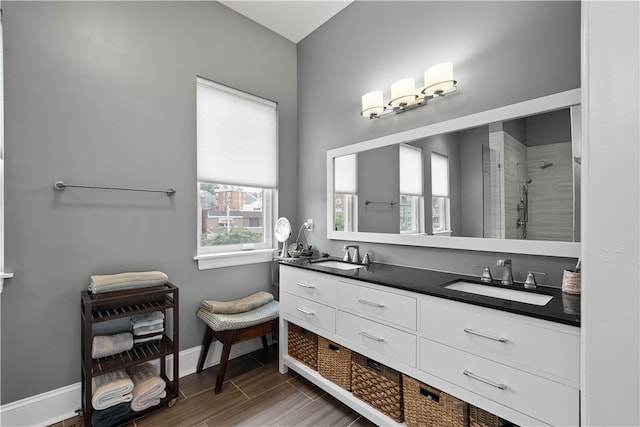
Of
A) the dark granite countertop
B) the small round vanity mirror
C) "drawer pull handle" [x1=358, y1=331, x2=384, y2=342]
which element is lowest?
"drawer pull handle" [x1=358, y1=331, x2=384, y2=342]

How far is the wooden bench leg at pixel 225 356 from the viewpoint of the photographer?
6.68 ft

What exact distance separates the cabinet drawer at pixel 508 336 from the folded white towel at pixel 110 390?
1.72 meters

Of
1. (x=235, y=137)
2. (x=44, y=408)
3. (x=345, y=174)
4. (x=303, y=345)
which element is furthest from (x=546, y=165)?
(x=44, y=408)

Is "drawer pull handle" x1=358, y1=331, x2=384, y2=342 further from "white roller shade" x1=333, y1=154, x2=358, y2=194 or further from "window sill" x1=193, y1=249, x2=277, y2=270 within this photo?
"window sill" x1=193, y1=249, x2=277, y2=270

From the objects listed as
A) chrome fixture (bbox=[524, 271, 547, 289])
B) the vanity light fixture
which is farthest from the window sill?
chrome fixture (bbox=[524, 271, 547, 289])

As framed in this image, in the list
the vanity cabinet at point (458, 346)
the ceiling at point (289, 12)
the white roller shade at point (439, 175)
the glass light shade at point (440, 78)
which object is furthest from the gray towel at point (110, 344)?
the ceiling at point (289, 12)

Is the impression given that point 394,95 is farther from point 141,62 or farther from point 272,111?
point 141,62

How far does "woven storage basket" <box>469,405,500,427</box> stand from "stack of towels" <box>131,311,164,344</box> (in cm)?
186

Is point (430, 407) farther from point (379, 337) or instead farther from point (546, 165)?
point (546, 165)

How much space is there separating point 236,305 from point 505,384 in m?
1.79

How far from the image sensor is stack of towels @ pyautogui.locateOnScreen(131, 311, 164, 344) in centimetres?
189

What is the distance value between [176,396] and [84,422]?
0.47m

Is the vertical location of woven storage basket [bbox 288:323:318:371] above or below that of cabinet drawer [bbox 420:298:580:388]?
below

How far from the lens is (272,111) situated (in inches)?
114
